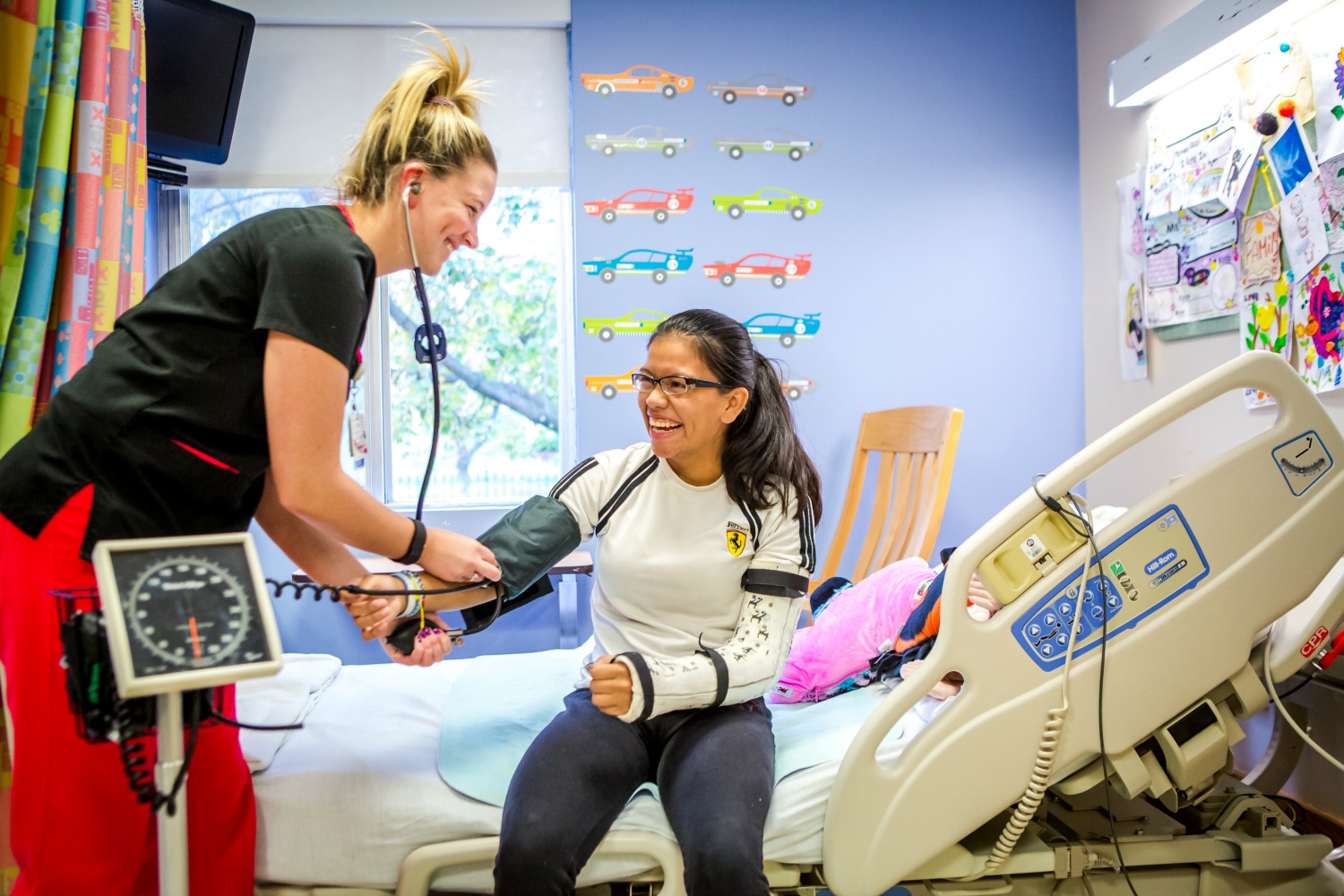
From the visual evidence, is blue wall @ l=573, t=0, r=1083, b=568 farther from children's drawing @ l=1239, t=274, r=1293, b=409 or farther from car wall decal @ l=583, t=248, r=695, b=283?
children's drawing @ l=1239, t=274, r=1293, b=409

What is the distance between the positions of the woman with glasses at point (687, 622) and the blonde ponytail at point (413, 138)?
1.70 ft

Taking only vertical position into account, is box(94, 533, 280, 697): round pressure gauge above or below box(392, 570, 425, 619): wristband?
above

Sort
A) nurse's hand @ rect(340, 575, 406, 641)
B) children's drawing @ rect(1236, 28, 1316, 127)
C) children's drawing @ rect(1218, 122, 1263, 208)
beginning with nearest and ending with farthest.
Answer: nurse's hand @ rect(340, 575, 406, 641)
children's drawing @ rect(1236, 28, 1316, 127)
children's drawing @ rect(1218, 122, 1263, 208)

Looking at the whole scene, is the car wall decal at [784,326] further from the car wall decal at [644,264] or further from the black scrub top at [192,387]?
the black scrub top at [192,387]

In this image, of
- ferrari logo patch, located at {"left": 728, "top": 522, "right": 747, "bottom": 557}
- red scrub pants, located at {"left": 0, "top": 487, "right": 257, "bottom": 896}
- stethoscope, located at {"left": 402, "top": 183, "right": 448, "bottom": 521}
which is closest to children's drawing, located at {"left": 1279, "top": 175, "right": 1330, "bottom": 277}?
ferrari logo patch, located at {"left": 728, "top": 522, "right": 747, "bottom": 557}

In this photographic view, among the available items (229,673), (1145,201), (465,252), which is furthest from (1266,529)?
(465,252)

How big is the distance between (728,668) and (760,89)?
232 cm

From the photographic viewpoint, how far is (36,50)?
1.78m

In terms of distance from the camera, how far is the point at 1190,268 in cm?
263

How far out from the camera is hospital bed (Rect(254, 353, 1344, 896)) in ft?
4.52

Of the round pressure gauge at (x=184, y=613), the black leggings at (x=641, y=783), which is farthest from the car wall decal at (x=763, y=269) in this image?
the round pressure gauge at (x=184, y=613)

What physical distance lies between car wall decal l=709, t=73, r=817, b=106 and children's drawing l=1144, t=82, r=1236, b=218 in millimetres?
1137

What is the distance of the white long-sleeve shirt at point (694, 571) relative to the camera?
156 centimetres

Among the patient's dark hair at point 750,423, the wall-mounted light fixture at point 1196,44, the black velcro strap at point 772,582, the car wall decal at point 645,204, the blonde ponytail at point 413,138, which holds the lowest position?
the black velcro strap at point 772,582
